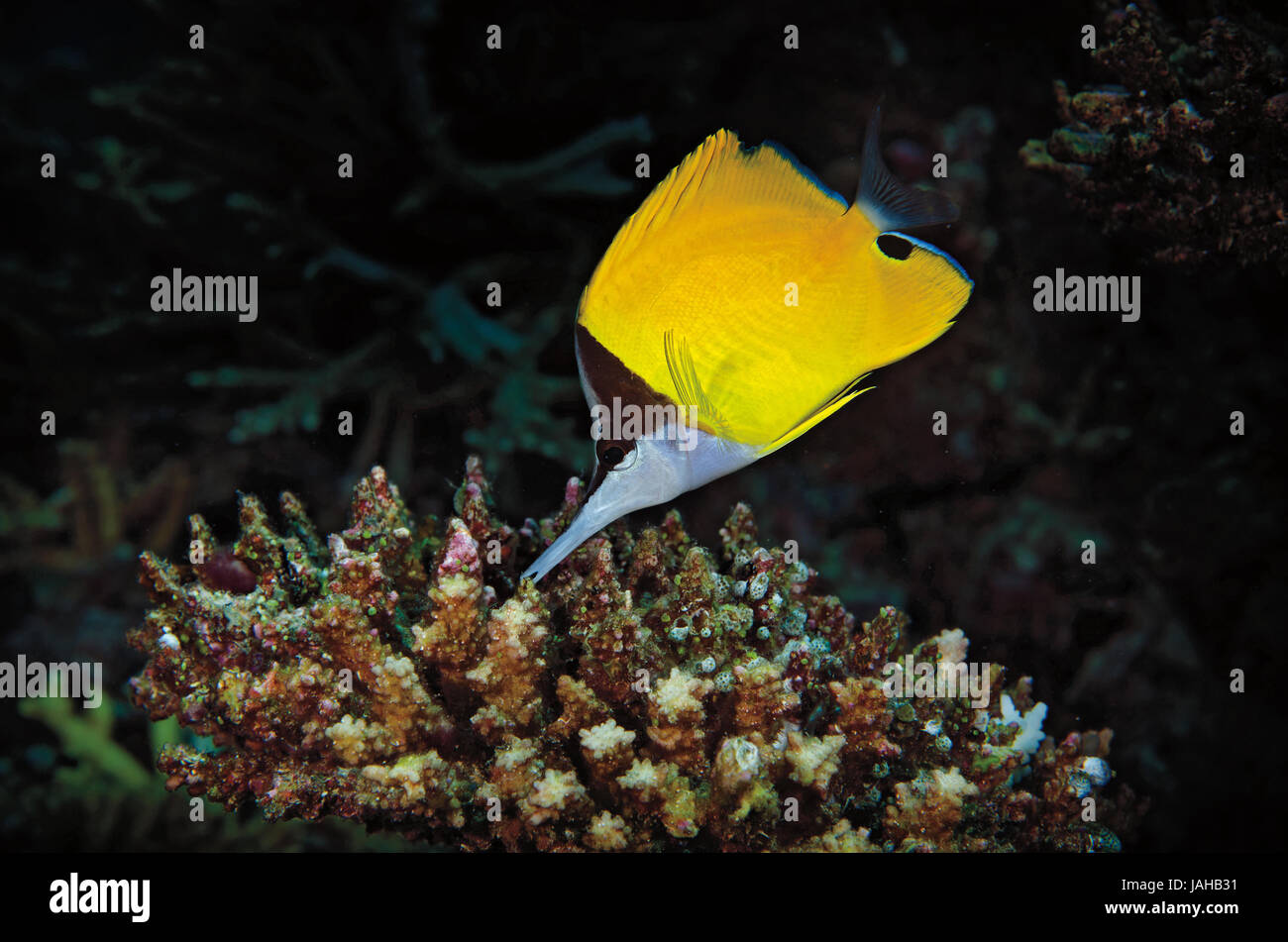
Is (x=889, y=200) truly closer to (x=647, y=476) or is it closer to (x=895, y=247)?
(x=895, y=247)

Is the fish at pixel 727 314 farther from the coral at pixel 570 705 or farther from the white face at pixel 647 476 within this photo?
the coral at pixel 570 705

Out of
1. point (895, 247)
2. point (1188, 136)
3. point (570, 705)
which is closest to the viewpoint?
point (570, 705)

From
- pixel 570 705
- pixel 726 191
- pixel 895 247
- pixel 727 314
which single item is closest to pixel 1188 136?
pixel 895 247

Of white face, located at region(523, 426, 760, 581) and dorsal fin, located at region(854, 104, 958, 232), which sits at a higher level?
dorsal fin, located at region(854, 104, 958, 232)

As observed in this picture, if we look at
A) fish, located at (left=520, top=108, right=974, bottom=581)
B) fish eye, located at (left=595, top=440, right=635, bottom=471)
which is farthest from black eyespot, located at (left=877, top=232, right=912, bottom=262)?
fish eye, located at (left=595, top=440, right=635, bottom=471)

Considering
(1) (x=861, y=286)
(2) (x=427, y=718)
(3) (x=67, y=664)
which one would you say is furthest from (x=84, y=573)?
(1) (x=861, y=286)

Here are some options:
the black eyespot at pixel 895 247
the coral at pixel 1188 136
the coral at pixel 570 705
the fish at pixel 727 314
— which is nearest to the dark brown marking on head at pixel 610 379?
the fish at pixel 727 314

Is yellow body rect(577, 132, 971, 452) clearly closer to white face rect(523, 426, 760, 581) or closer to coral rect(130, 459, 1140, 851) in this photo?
white face rect(523, 426, 760, 581)
